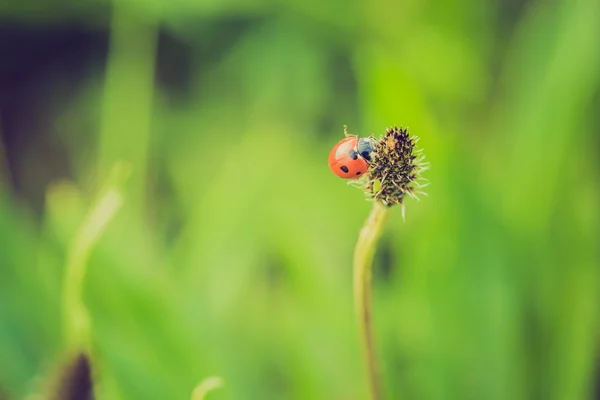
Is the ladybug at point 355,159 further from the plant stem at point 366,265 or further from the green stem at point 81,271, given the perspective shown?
the green stem at point 81,271

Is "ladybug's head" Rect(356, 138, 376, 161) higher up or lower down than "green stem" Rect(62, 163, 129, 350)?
lower down

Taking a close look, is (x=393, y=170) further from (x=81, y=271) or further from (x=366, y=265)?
(x=81, y=271)

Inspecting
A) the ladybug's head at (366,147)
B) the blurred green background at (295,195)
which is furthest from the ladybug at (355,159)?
the blurred green background at (295,195)

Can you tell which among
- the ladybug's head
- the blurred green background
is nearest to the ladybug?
the ladybug's head

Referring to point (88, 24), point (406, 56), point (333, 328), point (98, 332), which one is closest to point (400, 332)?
point (333, 328)

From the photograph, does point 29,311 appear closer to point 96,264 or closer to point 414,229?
point 96,264

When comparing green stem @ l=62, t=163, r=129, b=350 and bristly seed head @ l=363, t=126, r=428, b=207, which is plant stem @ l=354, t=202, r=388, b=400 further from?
green stem @ l=62, t=163, r=129, b=350
